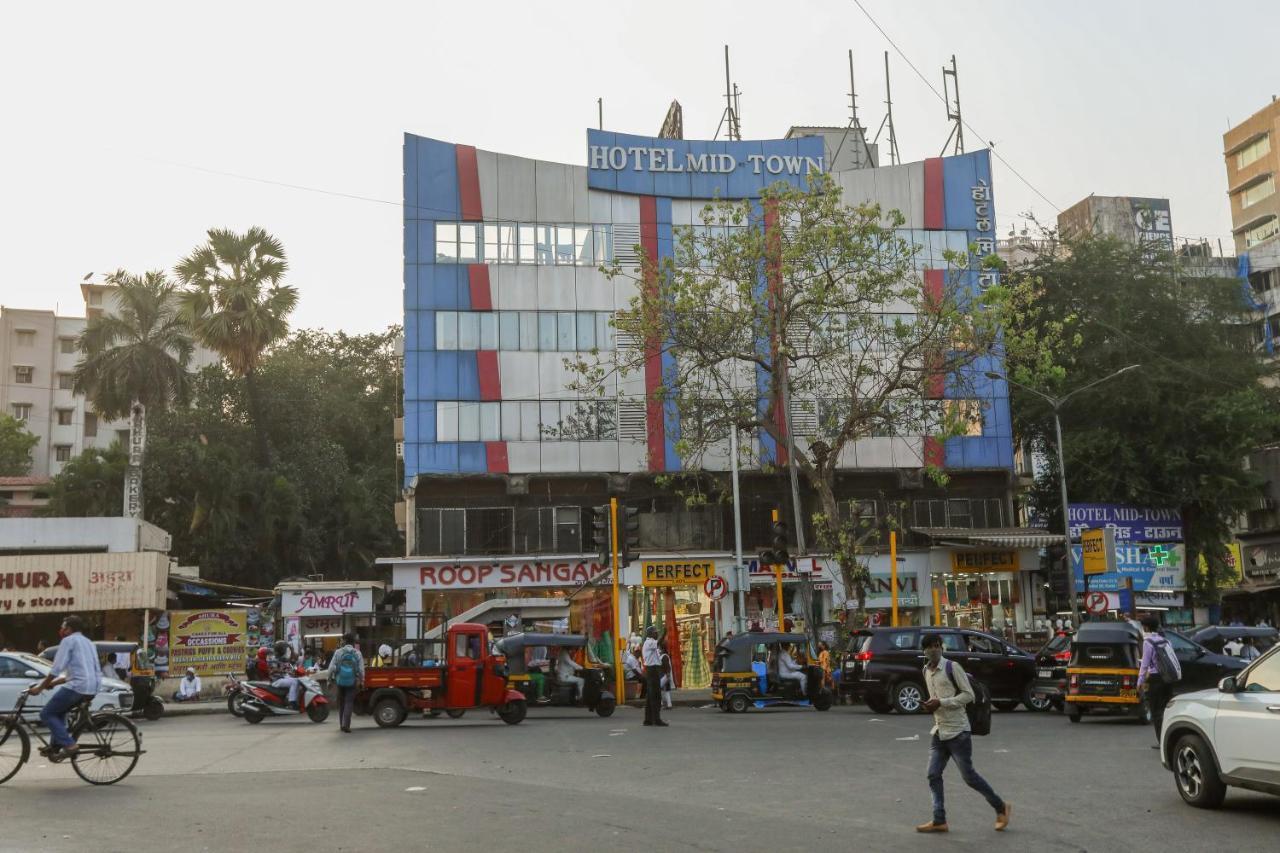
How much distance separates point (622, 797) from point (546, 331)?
102 feet

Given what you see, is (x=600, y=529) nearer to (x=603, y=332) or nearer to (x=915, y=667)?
(x=915, y=667)

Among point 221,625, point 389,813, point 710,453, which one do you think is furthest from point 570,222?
point 389,813

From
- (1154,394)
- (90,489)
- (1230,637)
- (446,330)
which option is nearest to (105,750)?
(1230,637)

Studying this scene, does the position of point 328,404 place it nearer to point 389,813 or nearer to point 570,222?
point 570,222

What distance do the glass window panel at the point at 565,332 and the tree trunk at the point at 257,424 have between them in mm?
12524

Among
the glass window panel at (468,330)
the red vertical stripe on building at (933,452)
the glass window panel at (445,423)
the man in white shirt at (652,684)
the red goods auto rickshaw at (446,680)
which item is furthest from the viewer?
the red vertical stripe on building at (933,452)

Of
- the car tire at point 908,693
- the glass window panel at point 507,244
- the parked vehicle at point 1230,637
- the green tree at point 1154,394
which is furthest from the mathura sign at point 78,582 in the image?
the green tree at point 1154,394

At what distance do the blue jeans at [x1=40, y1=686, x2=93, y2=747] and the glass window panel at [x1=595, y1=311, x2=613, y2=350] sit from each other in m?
30.5

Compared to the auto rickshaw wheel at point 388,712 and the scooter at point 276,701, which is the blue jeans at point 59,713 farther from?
the scooter at point 276,701

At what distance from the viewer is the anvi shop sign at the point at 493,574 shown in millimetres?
39531

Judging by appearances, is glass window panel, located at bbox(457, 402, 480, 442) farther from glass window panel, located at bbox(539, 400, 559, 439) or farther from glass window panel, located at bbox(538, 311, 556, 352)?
glass window panel, located at bbox(538, 311, 556, 352)

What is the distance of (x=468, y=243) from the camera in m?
41.5

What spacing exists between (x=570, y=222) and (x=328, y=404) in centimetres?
2102

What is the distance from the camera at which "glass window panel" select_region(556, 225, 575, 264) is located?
42.0m
